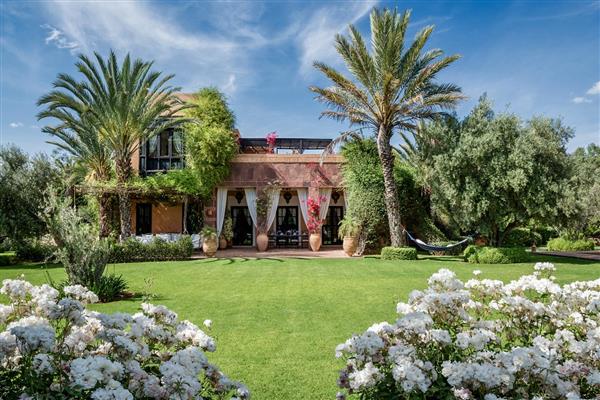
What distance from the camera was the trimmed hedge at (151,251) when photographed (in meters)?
15.1

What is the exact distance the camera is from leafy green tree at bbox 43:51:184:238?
53.7ft

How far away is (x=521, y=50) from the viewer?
10.4 m

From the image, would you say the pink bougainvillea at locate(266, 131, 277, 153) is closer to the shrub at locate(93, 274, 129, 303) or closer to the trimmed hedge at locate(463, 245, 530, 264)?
the trimmed hedge at locate(463, 245, 530, 264)

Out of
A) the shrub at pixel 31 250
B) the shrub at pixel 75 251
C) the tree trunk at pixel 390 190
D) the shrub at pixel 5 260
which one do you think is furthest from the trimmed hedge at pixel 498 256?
the shrub at pixel 5 260

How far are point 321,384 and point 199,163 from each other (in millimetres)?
15106

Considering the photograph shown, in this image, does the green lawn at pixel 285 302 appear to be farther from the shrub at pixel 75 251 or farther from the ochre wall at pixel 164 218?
the ochre wall at pixel 164 218

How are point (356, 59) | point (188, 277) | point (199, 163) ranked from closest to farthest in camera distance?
point (188, 277) < point (356, 59) < point (199, 163)

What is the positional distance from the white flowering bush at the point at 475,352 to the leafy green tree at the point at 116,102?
1575cm

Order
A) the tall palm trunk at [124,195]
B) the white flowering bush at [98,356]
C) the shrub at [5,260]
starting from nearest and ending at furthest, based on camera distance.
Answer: the white flowering bush at [98,356] < the shrub at [5,260] < the tall palm trunk at [124,195]

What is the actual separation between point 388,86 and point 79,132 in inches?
493

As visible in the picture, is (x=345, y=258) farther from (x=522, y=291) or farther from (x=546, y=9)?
(x=522, y=291)

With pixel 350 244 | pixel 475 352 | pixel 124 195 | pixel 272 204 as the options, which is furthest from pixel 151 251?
pixel 475 352

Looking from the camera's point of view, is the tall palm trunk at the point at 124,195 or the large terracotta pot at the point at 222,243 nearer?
the tall palm trunk at the point at 124,195

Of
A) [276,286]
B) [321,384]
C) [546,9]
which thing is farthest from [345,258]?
[321,384]
